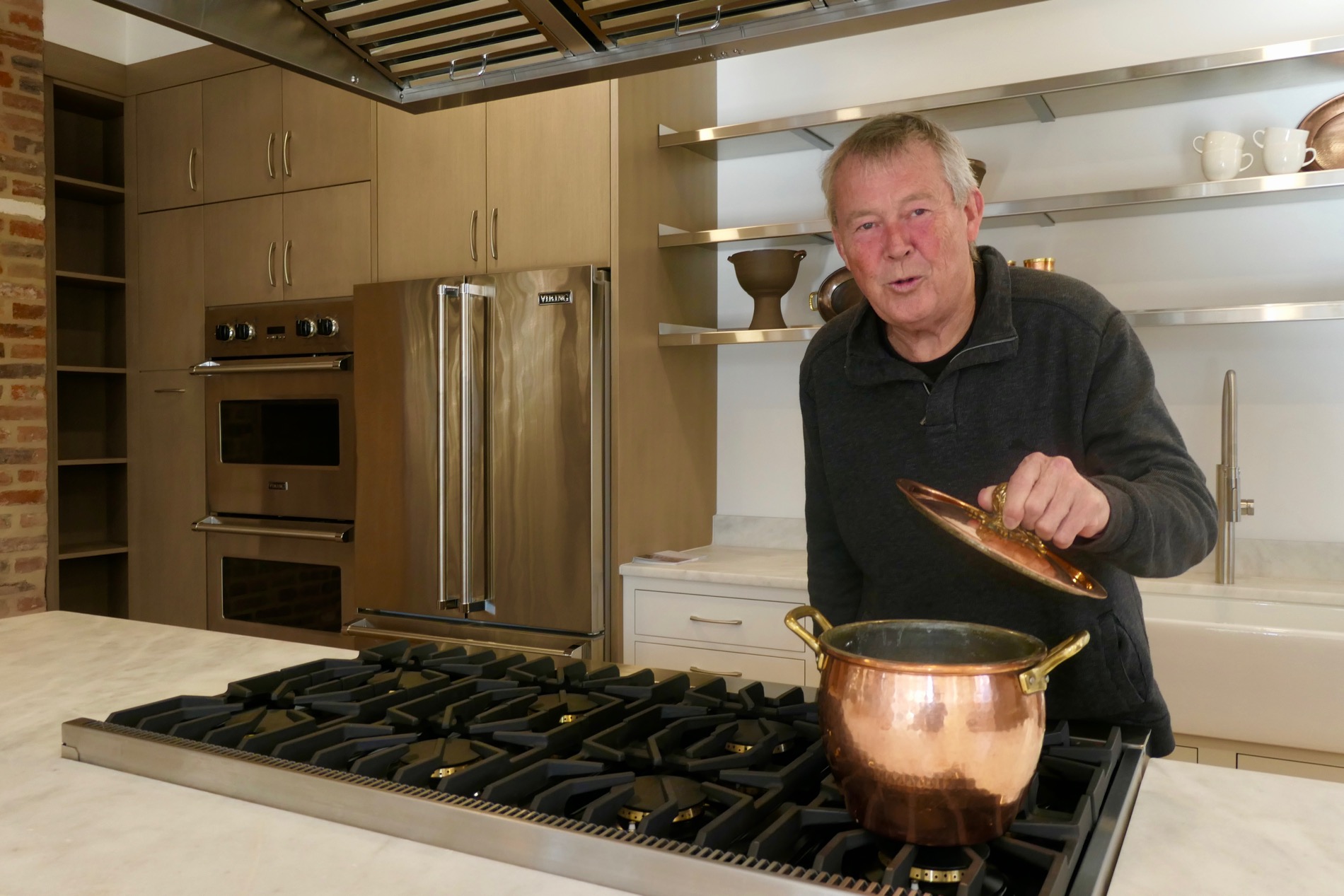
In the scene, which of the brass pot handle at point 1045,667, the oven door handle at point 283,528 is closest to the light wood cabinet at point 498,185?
the oven door handle at point 283,528

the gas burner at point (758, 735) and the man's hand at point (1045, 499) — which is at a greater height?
the man's hand at point (1045, 499)

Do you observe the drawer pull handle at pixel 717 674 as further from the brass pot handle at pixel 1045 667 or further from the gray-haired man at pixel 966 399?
the brass pot handle at pixel 1045 667

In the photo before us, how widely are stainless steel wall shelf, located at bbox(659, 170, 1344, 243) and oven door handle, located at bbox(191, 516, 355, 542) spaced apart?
1376 millimetres

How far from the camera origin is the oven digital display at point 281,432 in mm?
3346

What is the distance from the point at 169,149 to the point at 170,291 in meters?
0.53

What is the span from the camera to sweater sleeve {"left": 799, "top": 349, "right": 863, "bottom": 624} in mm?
1589

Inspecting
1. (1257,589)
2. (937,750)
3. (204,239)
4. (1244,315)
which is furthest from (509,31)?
(204,239)

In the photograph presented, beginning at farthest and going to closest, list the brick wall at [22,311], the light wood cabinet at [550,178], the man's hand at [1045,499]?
the brick wall at [22,311], the light wood cabinet at [550,178], the man's hand at [1045,499]

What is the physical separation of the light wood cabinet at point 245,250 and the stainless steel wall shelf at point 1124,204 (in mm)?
1422

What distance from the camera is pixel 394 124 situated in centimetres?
317

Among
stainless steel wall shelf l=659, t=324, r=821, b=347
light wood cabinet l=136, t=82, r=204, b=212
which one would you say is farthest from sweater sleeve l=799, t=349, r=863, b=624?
light wood cabinet l=136, t=82, r=204, b=212

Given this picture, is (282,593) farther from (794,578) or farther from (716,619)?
(794,578)

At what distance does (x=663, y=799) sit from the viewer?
86cm

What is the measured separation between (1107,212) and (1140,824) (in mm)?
2170
